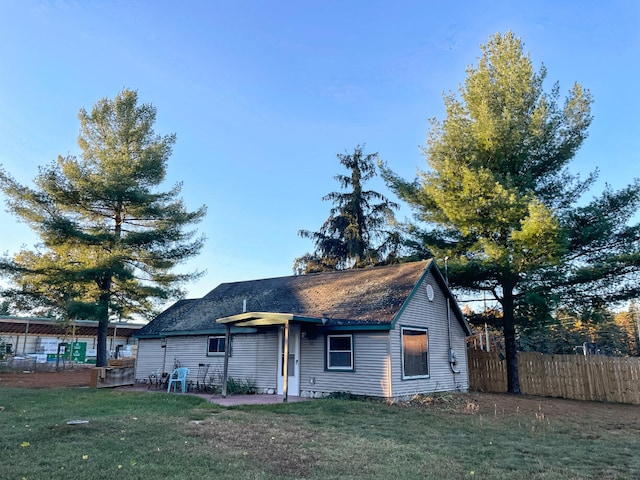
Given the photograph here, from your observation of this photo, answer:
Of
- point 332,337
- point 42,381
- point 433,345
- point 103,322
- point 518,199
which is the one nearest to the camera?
point 332,337

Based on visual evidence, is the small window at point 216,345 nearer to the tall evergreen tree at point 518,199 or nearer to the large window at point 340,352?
the large window at point 340,352

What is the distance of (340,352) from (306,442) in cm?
616

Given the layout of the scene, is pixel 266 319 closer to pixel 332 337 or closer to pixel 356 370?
pixel 332 337

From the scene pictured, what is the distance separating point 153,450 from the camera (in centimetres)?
582

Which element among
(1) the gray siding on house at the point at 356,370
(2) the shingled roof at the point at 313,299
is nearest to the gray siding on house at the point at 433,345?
(1) the gray siding on house at the point at 356,370

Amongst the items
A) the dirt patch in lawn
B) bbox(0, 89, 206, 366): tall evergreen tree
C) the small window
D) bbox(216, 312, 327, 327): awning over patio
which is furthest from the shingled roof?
bbox(0, 89, 206, 366): tall evergreen tree

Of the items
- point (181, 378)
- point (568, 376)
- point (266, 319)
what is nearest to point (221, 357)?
point (181, 378)

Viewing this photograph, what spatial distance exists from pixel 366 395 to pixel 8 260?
694 inches

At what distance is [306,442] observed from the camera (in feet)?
21.9

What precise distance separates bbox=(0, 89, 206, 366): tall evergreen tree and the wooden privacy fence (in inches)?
580

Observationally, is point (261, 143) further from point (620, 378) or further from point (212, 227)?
point (620, 378)

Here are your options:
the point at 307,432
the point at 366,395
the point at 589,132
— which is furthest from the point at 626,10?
the point at 307,432

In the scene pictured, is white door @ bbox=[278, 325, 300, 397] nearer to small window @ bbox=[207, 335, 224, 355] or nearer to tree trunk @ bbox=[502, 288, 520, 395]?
small window @ bbox=[207, 335, 224, 355]

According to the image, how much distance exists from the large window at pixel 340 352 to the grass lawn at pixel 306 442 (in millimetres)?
1845
